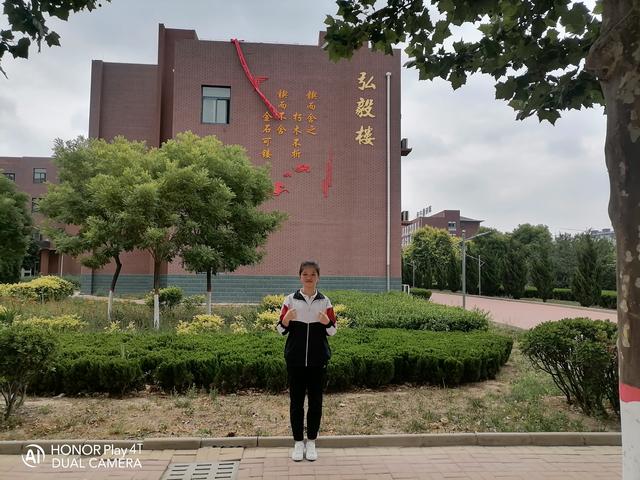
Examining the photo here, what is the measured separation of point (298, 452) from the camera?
3.82 metres

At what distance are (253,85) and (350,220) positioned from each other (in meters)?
6.80

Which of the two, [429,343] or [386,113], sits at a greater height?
[386,113]

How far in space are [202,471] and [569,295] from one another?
35282 mm

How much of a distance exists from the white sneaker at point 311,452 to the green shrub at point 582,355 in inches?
115

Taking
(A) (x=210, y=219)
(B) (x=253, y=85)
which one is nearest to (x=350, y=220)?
(B) (x=253, y=85)

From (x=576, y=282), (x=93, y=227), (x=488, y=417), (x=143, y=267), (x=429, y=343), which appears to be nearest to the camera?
(x=488, y=417)

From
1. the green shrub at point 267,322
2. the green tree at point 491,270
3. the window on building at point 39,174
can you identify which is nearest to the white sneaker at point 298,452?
the green shrub at point 267,322

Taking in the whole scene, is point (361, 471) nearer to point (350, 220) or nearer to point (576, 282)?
point (350, 220)

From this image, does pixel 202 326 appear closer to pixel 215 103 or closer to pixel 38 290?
pixel 38 290

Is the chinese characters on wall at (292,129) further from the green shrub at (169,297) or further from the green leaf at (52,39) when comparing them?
the green leaf at (52,39)

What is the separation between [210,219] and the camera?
11023 millimetres

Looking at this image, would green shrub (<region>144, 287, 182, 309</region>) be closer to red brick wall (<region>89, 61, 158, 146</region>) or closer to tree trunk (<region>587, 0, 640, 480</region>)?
red brick wall (<region>89, 61, 158, 146</region>)

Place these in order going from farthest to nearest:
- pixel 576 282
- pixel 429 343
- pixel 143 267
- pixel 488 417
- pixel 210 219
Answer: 1. pixel 576 282
2. pixel 143 267
3. pixel 210 219
4. pixel 429 343
5. pixel 488 417

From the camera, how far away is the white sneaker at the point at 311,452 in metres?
3.80
